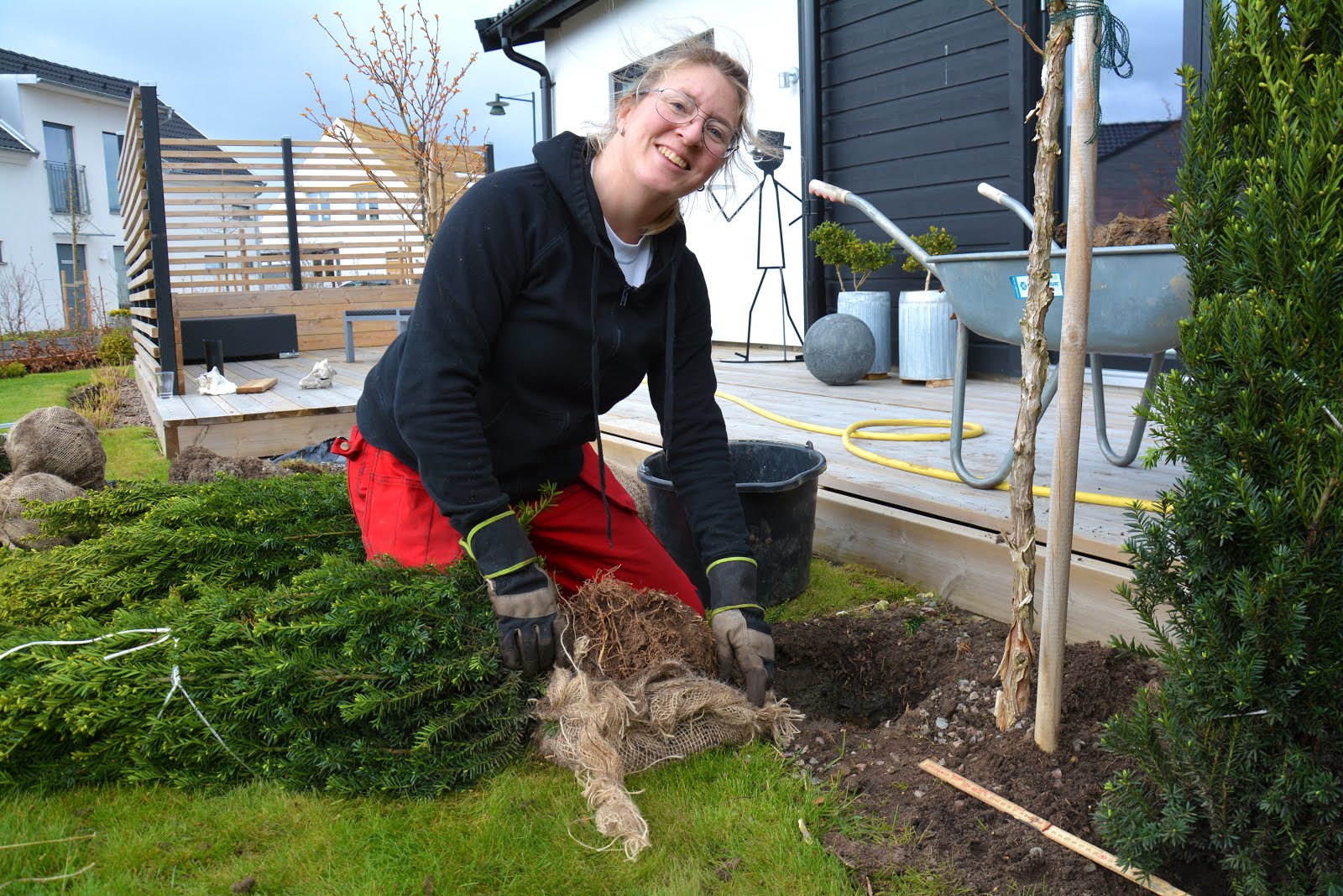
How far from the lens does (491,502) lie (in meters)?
1.94

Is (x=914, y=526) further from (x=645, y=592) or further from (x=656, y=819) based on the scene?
(x=656, y=819)

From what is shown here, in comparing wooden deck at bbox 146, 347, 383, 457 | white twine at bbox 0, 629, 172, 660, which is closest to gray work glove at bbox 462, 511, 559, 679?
white twine at bbox 0, 629, 172, 660

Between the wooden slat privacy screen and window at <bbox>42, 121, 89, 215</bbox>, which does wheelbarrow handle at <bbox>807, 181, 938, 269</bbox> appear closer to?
the wooden slat privacy screen

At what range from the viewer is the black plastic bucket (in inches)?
107

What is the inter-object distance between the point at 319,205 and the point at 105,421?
4.81 meters

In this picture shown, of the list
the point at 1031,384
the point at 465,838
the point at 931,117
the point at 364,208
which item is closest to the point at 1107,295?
the point at 1031,384

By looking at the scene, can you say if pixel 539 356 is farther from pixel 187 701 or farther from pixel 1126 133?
pixel 1126 133

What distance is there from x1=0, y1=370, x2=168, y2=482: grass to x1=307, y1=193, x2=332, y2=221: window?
8.89 feet

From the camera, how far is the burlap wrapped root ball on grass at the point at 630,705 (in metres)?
1.76

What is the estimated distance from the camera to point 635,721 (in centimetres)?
185

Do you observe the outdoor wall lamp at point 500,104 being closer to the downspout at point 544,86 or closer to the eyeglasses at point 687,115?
the downspout at point 544,86

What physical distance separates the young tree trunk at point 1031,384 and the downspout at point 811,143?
197 inches

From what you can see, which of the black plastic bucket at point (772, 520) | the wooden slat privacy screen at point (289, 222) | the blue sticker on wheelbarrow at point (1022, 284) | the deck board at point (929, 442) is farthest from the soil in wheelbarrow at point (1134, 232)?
the wooden slat privacy screen at point (289, 222)

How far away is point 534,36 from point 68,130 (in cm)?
2243
